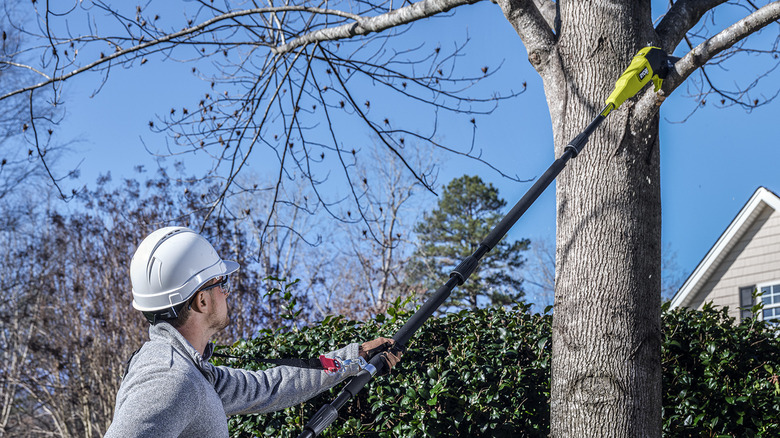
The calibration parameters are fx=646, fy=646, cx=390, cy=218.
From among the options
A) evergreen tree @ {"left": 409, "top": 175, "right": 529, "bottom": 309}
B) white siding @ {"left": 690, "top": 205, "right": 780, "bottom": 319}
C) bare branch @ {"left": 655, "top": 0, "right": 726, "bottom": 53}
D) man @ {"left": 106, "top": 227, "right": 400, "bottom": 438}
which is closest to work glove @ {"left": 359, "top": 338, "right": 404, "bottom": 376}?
man @ {"left": 106, "top": 227, "right": 400, "bottom": 438}

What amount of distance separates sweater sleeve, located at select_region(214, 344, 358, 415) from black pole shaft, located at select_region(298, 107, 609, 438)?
0.21 m

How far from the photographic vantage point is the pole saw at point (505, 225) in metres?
2.56

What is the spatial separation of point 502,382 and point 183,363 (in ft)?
7.77

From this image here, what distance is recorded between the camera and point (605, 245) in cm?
350

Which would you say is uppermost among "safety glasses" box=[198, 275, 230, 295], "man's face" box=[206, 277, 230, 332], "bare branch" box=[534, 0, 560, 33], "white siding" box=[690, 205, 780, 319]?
"bare branch" box=[534, 0, 560, 33]

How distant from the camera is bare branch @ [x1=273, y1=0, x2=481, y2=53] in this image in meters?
4.53

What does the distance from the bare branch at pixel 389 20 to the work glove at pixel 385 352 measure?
261 cm

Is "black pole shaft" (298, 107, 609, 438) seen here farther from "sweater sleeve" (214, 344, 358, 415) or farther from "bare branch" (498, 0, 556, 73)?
"bare branch" (498, 0, 556, 73)

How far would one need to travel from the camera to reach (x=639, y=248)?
3.51m

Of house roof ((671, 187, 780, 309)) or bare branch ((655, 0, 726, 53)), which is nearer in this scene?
bare branch ((655, 0, 726, 53))

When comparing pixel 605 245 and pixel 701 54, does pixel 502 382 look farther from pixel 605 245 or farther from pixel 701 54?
pixel 701 54

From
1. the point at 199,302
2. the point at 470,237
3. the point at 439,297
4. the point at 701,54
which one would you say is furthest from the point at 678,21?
the point at 470,237

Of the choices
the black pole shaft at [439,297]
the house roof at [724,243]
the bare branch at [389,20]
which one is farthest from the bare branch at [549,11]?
the house roof at [724,243]

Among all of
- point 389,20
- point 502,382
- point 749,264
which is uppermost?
point 389,20
